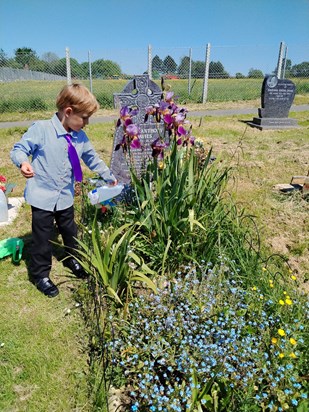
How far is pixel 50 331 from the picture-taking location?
2.07 meters

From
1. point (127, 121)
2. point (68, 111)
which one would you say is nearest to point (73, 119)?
point (68, 111)

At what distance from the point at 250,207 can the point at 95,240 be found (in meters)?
2.30

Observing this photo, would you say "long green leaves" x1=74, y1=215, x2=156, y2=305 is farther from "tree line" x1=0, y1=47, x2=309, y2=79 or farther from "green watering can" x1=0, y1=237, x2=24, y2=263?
"tree line" x1=0, y1=47, x2=309, y2=79

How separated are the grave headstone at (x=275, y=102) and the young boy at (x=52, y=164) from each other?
742cm

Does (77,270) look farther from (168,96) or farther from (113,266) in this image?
(168,96)

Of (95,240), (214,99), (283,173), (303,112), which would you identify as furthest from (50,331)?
(214,99)

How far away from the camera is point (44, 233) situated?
2326 mm

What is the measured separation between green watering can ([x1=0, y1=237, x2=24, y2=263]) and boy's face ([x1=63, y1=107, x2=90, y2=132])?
1185mm

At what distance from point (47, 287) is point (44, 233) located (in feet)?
1.32

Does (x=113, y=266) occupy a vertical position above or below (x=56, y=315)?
above

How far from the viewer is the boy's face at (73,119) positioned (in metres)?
2.14

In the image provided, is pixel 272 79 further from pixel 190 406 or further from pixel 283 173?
pixel 190 406

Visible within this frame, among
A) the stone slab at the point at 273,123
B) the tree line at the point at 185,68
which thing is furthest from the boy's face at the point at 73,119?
the tree line at the point at 185,68

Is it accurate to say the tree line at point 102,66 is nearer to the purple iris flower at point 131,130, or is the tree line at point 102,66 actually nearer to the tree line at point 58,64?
the tree line at point 58,64
